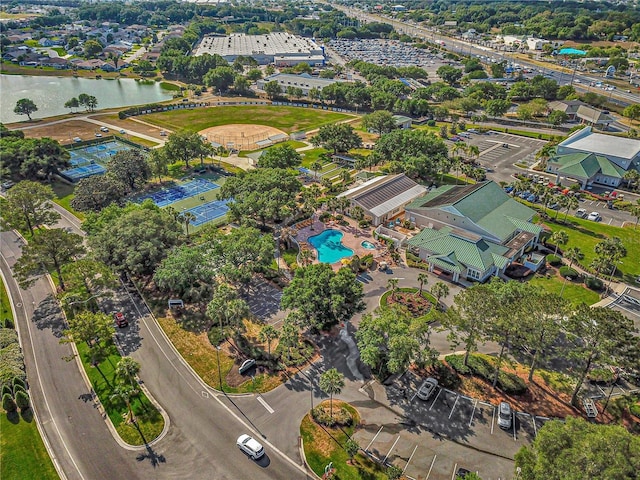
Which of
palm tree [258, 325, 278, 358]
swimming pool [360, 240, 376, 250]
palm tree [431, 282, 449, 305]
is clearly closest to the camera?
palm tree [258, 325, 278, 358]

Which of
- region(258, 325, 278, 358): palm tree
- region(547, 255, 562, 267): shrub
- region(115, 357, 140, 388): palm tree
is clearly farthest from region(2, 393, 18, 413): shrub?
region(547, 255, 562, 267): shrub

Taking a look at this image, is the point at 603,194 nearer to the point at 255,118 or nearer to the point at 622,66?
the point at 255,118

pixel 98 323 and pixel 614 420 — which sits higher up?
pixel 98 323

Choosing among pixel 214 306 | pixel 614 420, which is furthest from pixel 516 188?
pixel 214 306

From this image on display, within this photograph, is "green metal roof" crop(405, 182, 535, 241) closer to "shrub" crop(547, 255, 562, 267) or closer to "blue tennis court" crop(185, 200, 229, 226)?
"shrub" crop(547, 255, 562, 267)

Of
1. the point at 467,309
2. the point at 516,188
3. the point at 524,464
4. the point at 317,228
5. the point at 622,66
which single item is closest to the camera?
the point at 524,464

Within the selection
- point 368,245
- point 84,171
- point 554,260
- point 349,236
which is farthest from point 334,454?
point 84,171
